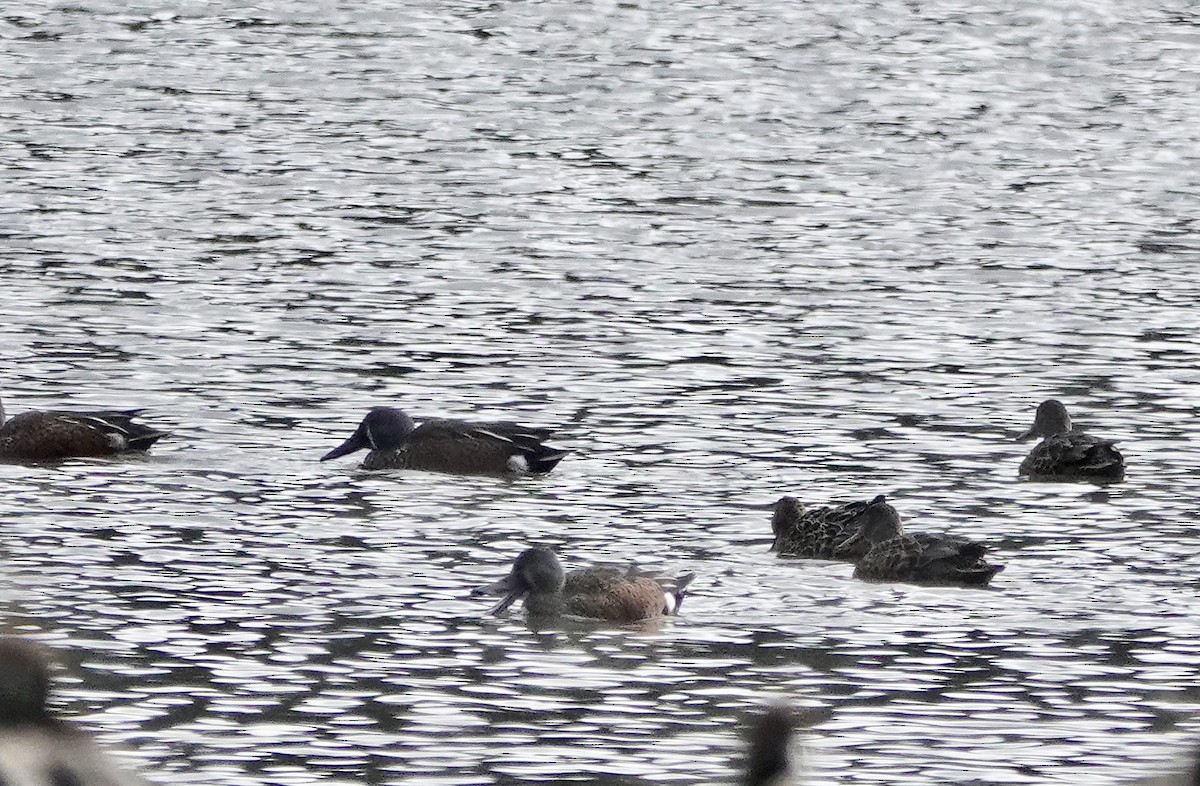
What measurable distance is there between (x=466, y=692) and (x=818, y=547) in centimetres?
294

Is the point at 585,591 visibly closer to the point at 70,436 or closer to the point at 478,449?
the point at 478,449

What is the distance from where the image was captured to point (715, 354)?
55.8ft

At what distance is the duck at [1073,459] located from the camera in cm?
1381

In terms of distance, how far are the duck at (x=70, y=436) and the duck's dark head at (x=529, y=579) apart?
131 inches

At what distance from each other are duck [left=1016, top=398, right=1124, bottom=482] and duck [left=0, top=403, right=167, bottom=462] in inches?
184

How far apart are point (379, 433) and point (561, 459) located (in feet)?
3.23

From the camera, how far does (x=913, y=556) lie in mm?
12102

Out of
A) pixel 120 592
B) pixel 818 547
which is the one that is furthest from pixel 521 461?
pixel 120 592

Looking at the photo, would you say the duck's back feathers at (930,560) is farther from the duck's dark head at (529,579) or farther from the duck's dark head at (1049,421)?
the duck's dark head at (1049,421)

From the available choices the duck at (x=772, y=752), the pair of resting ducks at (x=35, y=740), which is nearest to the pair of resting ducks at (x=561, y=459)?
the duck at (x=772, y=752)

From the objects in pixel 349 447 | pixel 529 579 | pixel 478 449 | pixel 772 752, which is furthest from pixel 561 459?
pixel 772 752

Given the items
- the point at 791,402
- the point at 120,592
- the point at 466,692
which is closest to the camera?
the point at 466,692

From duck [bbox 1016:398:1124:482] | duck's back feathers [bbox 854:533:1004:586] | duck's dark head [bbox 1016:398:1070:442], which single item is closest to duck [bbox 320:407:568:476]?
duck's back feathers [bbox 854:533:1004:586]

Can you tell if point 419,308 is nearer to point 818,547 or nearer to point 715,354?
point 715,354
